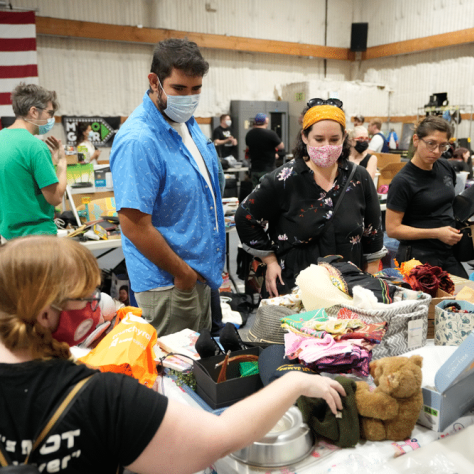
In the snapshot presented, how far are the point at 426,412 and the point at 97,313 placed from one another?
819mm

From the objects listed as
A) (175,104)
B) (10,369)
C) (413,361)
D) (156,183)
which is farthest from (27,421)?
(175,104)

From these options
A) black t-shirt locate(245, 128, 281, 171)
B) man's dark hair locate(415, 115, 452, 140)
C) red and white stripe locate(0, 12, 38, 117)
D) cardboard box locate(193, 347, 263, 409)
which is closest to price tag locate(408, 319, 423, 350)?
cardboard box locate(193, 347, 263, 409)

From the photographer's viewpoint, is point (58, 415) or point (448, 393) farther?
point (448, 393)

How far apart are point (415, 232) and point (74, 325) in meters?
2.14

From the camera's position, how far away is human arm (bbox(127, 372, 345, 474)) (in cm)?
83

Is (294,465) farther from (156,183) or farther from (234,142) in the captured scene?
(234,142)

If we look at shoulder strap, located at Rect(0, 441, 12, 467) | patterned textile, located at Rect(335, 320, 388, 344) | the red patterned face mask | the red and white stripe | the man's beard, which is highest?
the red and white stripe

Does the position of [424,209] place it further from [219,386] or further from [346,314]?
[219,386]

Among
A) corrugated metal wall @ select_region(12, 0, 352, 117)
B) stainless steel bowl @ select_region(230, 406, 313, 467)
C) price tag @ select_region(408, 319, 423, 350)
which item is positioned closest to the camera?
stainless steel bowl @ select_region(230, 406, 313, 467)

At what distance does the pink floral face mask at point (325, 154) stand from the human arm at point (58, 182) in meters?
1.63

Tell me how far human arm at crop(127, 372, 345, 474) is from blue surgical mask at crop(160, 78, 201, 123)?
1.30 m

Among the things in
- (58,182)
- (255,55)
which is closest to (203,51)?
(255,55)

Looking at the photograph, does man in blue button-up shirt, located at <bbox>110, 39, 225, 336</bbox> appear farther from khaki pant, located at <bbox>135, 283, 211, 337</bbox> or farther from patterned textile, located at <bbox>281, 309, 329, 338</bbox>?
patterned textile, located at <bbox>281, 309, 329, 338</bbox>

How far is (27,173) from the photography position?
276 cm
